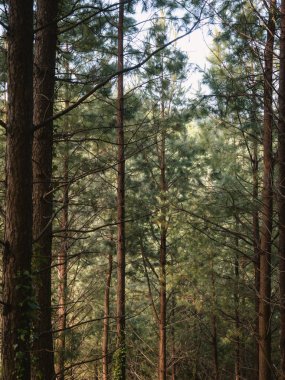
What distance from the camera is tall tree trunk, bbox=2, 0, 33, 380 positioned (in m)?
2.86

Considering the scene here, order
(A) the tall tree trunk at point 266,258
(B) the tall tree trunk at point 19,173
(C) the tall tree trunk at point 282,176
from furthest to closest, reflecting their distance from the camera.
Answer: (A) the tall tree trunk at point 266,258 < (C) the tall tree trunk at point 282,176 < (B) the tall tree trunk at point 19,173

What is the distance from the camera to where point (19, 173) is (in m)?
2.97

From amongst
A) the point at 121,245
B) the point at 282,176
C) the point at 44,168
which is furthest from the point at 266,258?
the point at 44,168

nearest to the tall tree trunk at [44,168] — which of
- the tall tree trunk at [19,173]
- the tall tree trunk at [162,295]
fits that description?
the tall tree trunk at [19,173]

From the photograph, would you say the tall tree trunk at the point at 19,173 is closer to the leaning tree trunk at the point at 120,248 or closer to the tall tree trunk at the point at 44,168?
the tall tree trunk at the point at 44,168

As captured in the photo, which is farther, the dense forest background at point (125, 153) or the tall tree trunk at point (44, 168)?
the tall tree trunk at point (44, 168)

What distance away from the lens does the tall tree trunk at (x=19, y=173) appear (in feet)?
9.39

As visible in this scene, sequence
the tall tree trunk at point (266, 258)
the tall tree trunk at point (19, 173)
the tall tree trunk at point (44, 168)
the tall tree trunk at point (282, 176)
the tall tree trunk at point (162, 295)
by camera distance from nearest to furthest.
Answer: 1. the tall tree trunk at point (19, 173)
2. the tall tree trunk at point (44, 168)
3. the tall tree trunk at point (282, 176)
4. the tall tree trunk at point (266, 258)
5. the tall tree trunk at point (162, 295)

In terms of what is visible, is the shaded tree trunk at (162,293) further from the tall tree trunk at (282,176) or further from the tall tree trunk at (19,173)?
the tall tree trunk at (19,173)

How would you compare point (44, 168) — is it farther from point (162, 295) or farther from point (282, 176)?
point (162, 295)

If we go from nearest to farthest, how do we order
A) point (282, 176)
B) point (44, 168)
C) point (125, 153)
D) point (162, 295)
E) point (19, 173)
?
point (19, 173) → point (44, 168) → point (282, 176) → point (125, 153) → point (162, 295)

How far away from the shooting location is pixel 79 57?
7.04 m

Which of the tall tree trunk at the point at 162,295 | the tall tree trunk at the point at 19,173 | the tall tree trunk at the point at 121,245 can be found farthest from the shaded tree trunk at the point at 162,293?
the tall tree trunk at the point at 19,173

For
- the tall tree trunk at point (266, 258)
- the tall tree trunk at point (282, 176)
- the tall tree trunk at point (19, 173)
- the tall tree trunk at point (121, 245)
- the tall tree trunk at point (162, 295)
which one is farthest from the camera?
the tall tree trunk at point (162, 295)
